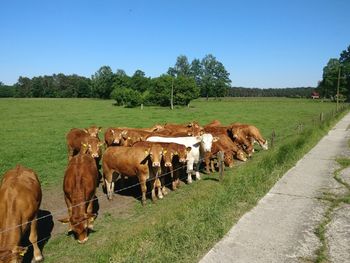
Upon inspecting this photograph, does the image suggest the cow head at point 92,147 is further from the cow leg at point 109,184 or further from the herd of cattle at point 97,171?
the cow leg at point 109,184

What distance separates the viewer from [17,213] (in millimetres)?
6148

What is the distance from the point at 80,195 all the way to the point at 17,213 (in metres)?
1.57

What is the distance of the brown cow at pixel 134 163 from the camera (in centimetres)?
968

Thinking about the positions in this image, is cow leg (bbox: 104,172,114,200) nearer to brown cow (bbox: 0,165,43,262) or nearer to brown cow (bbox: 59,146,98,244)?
brown cow (bbox: 59,146,98,244)

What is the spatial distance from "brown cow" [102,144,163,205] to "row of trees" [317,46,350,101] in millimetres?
90013

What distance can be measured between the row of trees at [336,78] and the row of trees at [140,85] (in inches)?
1120

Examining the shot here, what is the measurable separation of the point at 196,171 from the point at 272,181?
8.86 ft

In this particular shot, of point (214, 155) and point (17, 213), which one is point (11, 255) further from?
point (214, 155)

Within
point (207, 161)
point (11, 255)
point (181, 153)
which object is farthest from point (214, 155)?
point (11, 255)

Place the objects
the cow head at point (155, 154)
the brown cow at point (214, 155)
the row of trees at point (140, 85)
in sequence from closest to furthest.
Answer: the cow head at point (155, 154) → the brown cow at point (214, 155) → the row of trees at point (140, 85)

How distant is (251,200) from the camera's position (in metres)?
9.21

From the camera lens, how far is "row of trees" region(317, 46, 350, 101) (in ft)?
305

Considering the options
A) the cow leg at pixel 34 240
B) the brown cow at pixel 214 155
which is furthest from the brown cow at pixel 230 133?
the cow leg at pixel 34 240

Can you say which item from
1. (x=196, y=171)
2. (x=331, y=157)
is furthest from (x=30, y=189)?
(x=331, y=157)
